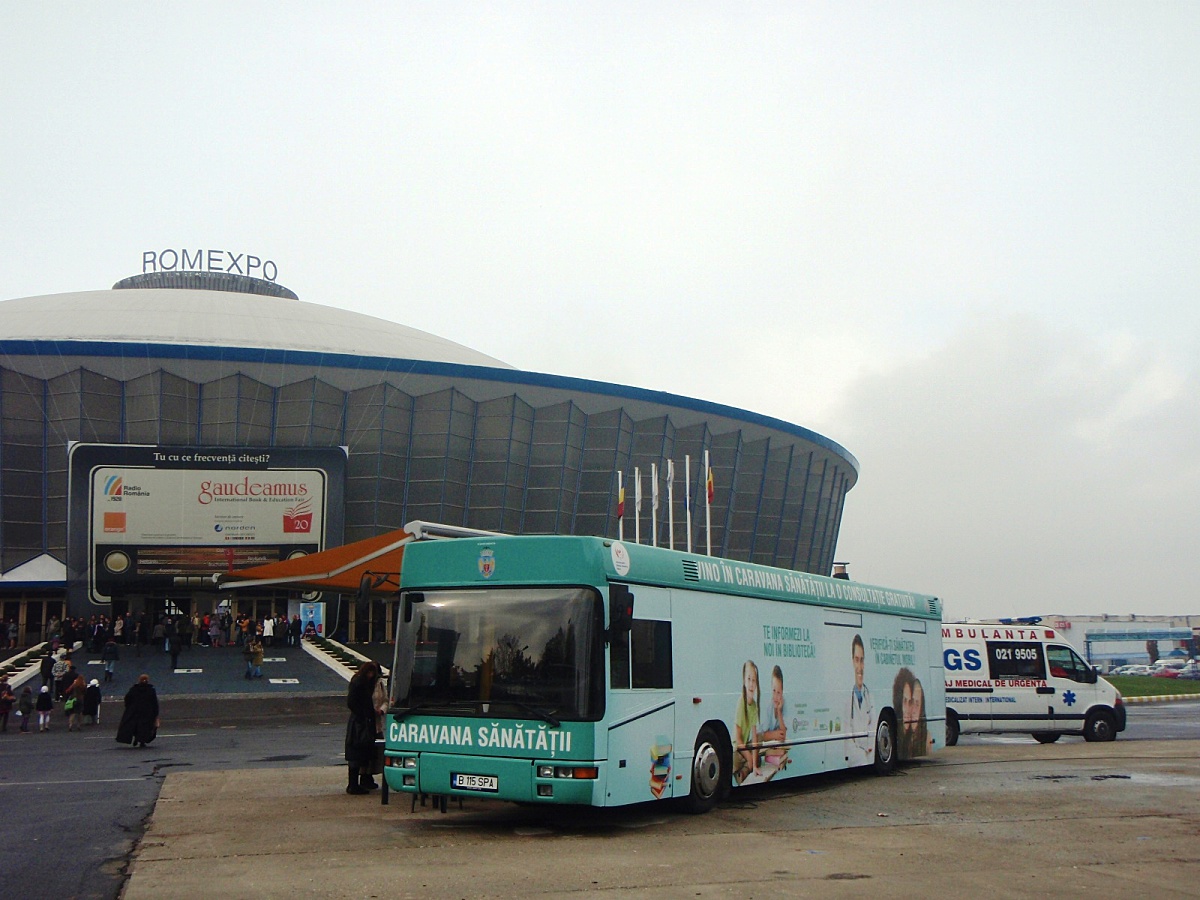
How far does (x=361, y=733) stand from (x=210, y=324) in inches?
1847

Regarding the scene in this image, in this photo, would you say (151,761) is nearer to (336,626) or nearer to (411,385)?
(336,626)

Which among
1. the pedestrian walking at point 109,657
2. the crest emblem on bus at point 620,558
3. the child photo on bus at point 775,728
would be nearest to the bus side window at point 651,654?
the crest emblem on bus at point 620,558

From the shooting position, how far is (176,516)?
1854 inches

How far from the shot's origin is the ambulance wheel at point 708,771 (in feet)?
38.1

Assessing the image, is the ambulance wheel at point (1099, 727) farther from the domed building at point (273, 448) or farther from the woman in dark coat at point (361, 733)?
the domed building at point (273, 448)

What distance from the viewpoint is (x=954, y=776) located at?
15570 millimetres

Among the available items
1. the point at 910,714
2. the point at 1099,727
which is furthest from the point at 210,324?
the point at 910,714

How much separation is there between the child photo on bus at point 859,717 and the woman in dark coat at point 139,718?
12.1 m

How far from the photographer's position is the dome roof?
53.4 m

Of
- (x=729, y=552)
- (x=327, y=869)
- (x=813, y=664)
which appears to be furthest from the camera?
(x=729, y=552)

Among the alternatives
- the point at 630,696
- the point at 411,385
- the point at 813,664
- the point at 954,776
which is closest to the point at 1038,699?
the point at 954,776

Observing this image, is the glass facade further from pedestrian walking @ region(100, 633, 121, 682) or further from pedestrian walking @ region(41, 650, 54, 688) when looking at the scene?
pedestrian walking @ region(41, 650, 54, 688)

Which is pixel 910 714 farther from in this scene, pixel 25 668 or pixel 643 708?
pixel 25 668

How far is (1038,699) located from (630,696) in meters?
14.4
